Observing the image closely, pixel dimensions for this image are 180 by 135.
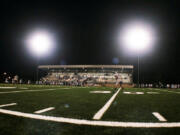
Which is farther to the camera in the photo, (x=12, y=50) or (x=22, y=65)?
(x=22, y=65)

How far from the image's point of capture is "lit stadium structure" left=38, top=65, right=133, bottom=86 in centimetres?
4897

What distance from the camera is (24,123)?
108 inches

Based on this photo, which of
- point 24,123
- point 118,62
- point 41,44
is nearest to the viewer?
point 24,123

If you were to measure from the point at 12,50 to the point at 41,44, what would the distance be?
854cm

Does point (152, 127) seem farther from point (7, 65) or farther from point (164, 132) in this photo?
point (7, 65)

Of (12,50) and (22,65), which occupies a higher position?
(12,50)

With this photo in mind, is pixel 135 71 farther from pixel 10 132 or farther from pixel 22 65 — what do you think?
pixel 10 132

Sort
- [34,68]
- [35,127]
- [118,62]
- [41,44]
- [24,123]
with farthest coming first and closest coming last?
[34,68]
[118,62]
[41,44]
[24,123]
[35,127]

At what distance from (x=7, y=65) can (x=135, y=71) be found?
36106mm

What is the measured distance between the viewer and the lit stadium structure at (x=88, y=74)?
1928 inches

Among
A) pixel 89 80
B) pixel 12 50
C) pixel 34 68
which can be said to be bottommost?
pixel 89 80

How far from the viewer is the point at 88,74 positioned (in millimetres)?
53062

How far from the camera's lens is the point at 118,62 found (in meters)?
49.0

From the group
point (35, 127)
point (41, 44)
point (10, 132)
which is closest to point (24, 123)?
point (35, 127)
